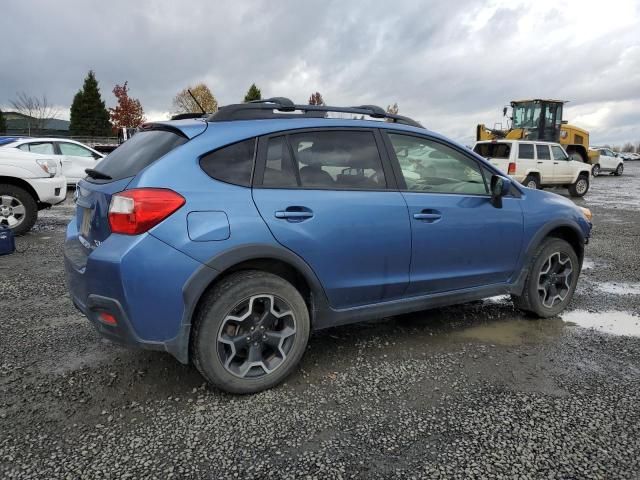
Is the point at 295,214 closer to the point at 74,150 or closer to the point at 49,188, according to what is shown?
the point at 49,188

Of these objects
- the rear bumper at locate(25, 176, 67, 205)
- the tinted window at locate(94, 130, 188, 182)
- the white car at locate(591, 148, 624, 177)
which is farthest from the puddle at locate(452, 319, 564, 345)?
the white car at locate(591, 148, 624, 177)

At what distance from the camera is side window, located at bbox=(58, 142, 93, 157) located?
44.1ft

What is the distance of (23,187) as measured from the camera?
25.7ft

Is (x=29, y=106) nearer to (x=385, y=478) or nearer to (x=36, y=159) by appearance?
(x=36, y=159)

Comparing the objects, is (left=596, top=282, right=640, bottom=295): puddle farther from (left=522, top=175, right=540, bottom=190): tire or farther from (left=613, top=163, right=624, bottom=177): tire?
(left=613, top=163, right=624, bottom=177): tire

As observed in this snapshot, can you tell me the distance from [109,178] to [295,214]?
113 centimetres

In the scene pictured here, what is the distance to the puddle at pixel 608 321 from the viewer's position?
4.18 metres

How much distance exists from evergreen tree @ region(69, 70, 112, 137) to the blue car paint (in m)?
51.2

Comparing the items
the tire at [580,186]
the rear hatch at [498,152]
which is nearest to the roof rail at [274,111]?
the rear hatch at [498,152]

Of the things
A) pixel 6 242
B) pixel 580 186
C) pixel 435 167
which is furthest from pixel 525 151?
pixel 6 242

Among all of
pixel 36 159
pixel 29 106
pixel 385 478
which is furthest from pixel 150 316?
pixel 29 106

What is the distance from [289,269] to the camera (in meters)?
3.07

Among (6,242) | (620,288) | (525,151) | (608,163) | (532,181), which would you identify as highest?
(525,151)

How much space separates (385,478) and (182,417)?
45.8 inches
